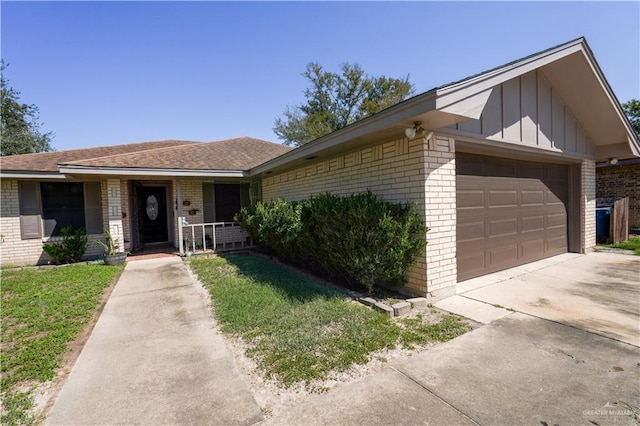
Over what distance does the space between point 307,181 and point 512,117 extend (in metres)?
4.69

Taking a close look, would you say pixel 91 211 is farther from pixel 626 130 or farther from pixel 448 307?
Answer: pixel 626 130

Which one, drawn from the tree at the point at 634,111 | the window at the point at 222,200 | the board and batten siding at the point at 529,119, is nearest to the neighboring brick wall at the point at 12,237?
the window at the point at 222,200

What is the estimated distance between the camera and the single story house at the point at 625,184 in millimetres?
10758

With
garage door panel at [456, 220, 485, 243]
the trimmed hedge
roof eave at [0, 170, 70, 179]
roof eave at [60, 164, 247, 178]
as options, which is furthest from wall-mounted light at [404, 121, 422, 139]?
roof eave at [0, 170, 70, 179]

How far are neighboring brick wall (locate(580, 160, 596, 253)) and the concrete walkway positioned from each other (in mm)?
9323

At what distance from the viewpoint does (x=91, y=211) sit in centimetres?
916

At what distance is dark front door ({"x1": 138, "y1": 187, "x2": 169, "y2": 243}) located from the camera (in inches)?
423

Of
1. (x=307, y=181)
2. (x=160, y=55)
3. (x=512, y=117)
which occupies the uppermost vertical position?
(x=160, y=55)

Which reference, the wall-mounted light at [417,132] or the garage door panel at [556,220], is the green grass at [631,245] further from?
the wall-mounted light at [417,132]

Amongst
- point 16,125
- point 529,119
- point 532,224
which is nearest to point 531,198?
point 532,224

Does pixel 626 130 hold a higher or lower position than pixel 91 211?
higher

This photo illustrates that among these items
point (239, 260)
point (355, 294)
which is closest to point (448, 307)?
point (355, 294)

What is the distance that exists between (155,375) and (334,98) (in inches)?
1227

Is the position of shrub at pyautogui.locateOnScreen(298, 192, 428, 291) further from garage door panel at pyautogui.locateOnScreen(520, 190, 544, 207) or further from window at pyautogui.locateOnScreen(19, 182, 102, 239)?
window at pyautogui.locateOnScreen(19, 182, 102, 239)
